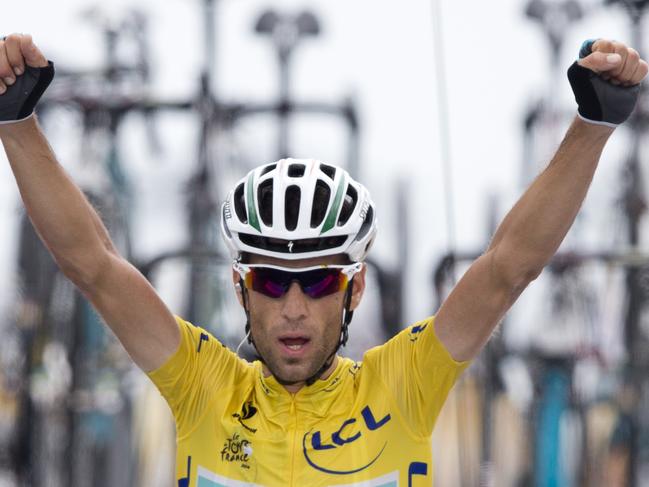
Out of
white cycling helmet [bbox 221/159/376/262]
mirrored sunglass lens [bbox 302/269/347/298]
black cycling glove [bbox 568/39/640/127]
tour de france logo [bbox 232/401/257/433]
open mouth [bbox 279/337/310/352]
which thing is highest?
Answer: black cycling glove [bbox 568/39/640/127]

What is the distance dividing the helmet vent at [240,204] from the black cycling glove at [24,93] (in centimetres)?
46

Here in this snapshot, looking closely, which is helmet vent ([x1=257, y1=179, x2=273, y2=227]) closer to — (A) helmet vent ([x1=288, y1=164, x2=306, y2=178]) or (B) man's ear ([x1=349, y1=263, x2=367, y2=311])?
(A) helmet vent ([x1=288, y1=164, x2=306, y2=178])

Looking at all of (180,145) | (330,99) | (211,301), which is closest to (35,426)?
(211,301)

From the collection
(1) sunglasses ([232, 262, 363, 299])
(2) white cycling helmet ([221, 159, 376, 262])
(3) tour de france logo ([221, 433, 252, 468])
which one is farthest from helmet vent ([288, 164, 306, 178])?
(3) tour de france logo ([221, 433, 252, 468])

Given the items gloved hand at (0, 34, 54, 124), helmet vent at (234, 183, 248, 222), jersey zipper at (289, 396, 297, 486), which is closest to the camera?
gloved hand at (0, 34, 54, 124)

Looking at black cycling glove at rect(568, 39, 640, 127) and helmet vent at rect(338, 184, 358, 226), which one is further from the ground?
black cycling glove at rect(568, 39, 640, 127)

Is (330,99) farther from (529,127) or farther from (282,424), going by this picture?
(282,424)

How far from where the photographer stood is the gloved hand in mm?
1837

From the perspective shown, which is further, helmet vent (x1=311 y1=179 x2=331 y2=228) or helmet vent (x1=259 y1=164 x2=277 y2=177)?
helmet vent (x1=259 y1=164 x2=277 y2=177)

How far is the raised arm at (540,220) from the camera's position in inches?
73.0

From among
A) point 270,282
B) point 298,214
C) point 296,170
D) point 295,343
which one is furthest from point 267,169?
point 295,343

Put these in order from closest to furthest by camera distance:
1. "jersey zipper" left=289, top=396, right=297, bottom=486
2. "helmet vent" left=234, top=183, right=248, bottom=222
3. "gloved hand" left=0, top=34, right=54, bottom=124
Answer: "gloved hand" left=0, top=34, right=54, bottom=124
"jersey zipper" left=289, top=396, right=297, bottom=486
"helmet vent" left=234, top=183, right=248, bottom=222

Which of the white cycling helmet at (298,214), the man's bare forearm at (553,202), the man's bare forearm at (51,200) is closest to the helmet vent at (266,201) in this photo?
the white cycling helmet at (298,214)

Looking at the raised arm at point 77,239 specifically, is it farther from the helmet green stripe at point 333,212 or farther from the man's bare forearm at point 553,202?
the man's bare forearm at point 553,202
